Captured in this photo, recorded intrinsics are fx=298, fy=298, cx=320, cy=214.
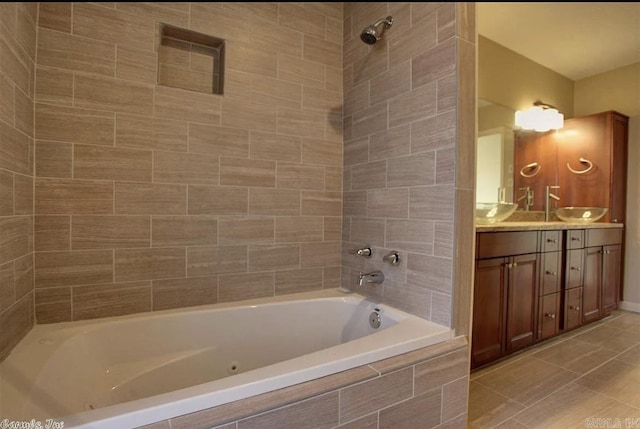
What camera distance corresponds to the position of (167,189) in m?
1.56

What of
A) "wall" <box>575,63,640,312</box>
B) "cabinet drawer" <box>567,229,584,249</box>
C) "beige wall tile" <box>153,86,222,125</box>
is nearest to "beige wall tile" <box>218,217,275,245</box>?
"beige wall tile" <box>153,86,222,125</box>

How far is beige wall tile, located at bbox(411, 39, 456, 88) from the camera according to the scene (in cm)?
133

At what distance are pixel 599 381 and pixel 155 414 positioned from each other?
236cm

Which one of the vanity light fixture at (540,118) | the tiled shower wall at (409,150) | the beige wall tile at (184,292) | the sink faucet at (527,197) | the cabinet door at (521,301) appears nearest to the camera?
the tiled shower wall at (409,150)

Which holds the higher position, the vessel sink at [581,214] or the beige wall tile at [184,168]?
the beige wall tile at [184,168]

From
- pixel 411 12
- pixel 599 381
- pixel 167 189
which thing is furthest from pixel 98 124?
pixel 599 381

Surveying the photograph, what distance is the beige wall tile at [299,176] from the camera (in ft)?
6.11

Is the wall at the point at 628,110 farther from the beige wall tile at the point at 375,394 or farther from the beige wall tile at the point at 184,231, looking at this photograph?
the beige wall tile at the point at 184,231

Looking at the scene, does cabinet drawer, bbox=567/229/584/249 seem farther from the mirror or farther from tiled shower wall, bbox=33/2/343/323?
tiled shower wall, bbox=33/2/343/323

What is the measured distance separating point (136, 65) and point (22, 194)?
2.55 ft

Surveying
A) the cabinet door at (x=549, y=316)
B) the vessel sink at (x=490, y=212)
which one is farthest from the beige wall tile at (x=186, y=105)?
the cabinet door at (x=549, y=316)

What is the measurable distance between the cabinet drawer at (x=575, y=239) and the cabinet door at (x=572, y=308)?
35cm

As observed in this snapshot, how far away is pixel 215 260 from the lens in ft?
5.57

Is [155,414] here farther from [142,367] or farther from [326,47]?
[326,47]
